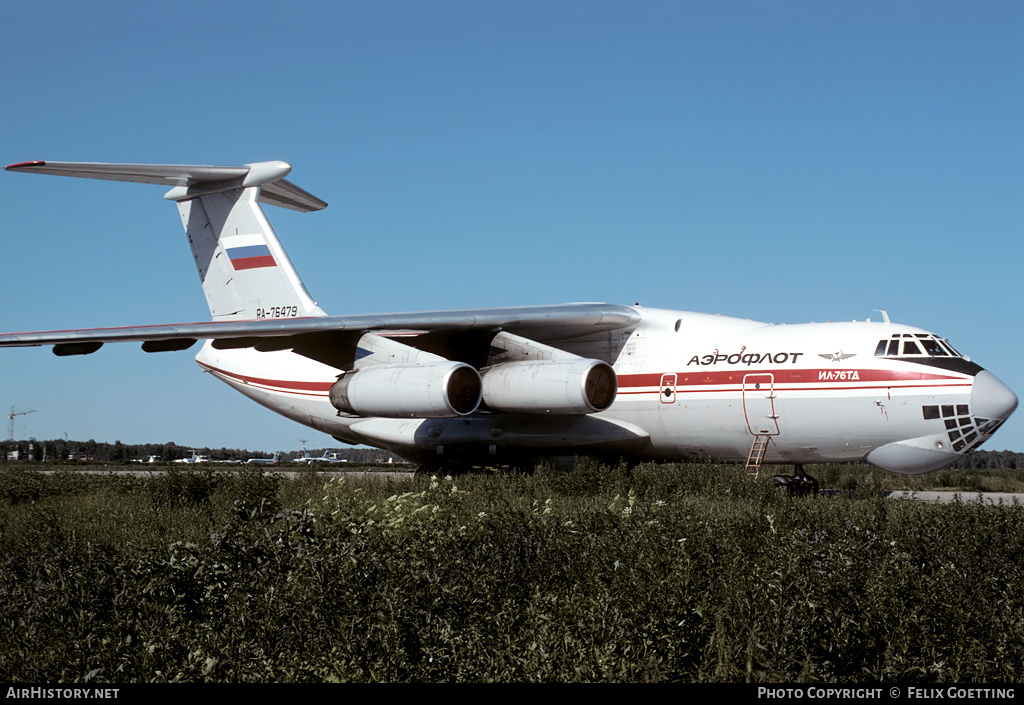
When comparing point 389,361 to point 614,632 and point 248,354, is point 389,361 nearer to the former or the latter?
point 248,354

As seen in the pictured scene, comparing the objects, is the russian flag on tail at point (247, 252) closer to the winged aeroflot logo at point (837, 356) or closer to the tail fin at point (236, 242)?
the tail fin at point (236, 242)

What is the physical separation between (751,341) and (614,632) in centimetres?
912

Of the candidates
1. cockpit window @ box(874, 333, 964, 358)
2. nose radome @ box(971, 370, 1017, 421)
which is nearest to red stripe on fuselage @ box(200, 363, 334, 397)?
cockpit window @ box(874, 333, 964, 358)

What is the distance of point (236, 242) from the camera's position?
656 inches

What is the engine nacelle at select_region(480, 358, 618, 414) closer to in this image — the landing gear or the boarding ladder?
the boarding ladder

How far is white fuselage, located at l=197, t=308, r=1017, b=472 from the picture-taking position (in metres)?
11.4

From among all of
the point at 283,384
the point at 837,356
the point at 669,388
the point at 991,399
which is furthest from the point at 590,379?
the point at 283,384

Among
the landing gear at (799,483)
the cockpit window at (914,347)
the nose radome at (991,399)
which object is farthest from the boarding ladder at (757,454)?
the nose radome at (991,399)

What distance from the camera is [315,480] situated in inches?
488

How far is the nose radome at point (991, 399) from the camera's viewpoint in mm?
11164

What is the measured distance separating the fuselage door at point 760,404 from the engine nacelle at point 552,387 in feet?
5.81

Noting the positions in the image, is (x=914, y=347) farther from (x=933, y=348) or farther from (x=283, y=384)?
(x=283, y=384)

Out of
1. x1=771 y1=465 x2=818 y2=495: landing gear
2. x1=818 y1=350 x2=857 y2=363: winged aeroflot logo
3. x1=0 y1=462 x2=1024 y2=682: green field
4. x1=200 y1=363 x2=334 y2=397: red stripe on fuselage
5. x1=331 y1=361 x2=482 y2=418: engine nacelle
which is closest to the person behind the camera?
x1=0 y1=462 x2=1024 y2=682: green field

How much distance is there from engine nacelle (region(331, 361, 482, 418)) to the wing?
721mm
